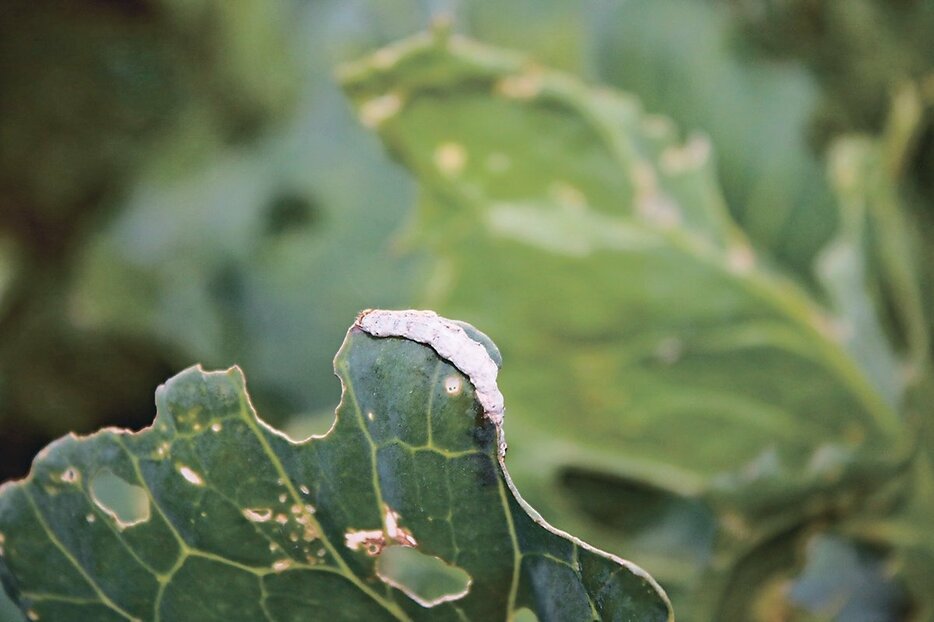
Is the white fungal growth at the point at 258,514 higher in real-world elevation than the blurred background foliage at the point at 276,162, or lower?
lower

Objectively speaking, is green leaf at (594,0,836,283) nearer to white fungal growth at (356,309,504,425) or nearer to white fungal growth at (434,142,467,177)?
white fungal growth at (434,142,467,177)

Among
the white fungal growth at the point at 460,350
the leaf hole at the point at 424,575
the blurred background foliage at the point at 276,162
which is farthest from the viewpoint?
the blurred background foliage at the point at 276,162

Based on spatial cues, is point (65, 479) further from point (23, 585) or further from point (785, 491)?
point (785, 491)

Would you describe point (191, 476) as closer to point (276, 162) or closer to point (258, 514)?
point (258, 514)

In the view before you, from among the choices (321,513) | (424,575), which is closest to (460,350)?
(321,513)

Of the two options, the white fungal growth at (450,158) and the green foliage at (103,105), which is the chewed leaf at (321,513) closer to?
the white fungal growth at (450,158)

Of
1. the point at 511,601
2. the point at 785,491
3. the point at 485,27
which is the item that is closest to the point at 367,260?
the point at 485,27

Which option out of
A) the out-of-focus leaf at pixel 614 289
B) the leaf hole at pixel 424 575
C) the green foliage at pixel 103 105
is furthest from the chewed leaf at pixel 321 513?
the green foliage at pixel 103 105

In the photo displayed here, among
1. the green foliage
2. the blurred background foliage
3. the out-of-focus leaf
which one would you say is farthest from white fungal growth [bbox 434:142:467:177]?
the green foliage
